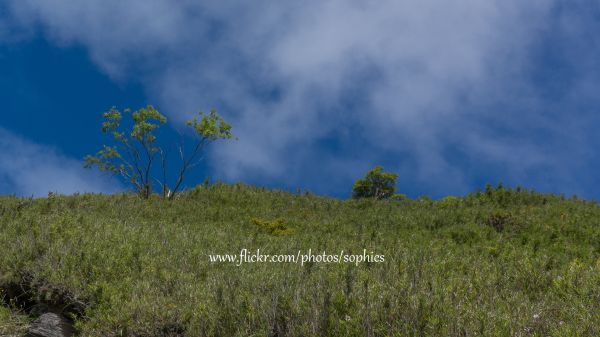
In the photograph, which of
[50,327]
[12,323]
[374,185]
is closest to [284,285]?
[50,327]

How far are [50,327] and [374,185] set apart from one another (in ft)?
128

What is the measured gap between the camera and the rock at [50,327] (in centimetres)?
750

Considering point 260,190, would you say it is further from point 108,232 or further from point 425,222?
point 108,232

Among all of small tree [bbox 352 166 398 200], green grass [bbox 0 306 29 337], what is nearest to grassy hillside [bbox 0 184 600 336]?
green grass [bbox 0 306 29 337]

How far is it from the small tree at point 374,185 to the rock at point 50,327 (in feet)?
125

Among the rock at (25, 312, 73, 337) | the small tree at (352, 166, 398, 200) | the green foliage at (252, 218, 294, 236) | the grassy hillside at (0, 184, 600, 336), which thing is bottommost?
the rock at (25, 312, 73, 337)

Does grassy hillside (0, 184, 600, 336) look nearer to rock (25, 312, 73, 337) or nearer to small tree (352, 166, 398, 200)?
rock (25, 312, 73, 337)

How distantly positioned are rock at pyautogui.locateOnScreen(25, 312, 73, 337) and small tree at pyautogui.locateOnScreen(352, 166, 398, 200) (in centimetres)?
3808

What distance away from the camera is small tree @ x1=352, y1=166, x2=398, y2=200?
148 ft

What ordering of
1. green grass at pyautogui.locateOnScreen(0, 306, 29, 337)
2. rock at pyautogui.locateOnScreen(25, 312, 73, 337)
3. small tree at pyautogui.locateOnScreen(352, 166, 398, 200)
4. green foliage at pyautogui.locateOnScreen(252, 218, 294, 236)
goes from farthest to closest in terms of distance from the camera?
small tree at pyautogui.locateOnScreen(352, 166, 398, 200), green foliage at pyautogui.locateOnScreen(252, 218, 294, 236), green grass at pyautogui.locateOnScreen(0, 306, 29, 337), rock at pyautogui.locateOnScreen(25, 312, 73, 337)

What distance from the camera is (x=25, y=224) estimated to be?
1215cm

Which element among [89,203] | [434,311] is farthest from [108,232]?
[89,203]

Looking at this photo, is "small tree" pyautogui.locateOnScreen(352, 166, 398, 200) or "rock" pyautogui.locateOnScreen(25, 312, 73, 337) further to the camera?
"small tree" pyautogui.locateOnScreen(352, 166, 398, 200)

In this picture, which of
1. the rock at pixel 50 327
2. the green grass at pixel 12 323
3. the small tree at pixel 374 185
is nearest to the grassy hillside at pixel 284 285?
the green grass at pixel 12 323
